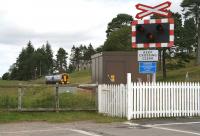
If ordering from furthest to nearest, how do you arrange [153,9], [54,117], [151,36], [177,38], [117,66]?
[177,38] → [117,66] → [153,9] → [151,36] → [54,117]

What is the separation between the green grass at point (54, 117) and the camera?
19.0 metres

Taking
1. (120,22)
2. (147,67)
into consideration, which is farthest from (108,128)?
(120,22)

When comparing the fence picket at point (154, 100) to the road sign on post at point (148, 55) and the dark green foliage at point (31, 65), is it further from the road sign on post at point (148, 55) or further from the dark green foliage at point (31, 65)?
the dark green foliage at point (31, 65)

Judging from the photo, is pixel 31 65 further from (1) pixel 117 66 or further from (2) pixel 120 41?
(1) pixel 117 66

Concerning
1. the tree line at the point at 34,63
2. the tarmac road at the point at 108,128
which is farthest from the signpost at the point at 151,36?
the tree line at the point at 34,63

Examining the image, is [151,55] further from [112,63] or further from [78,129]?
[112,63]

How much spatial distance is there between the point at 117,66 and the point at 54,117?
10.4 m

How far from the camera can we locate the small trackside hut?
96.2 ft

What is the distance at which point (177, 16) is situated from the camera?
78.1 meters

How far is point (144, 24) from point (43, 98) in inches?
232

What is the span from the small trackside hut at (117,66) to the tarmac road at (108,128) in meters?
10.7

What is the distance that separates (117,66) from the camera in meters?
29.7

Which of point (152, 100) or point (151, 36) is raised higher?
point (151, 36)

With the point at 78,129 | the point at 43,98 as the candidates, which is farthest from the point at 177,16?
the point at 78,129
